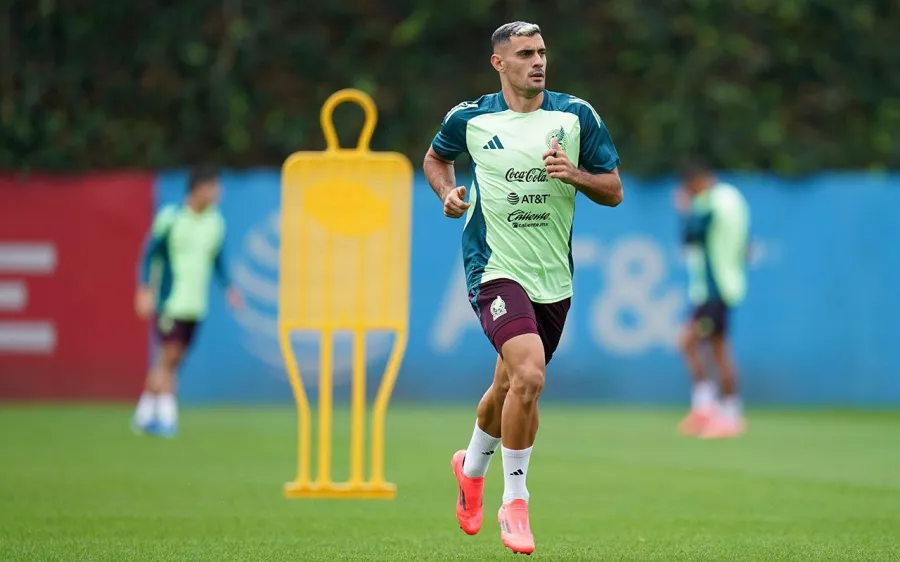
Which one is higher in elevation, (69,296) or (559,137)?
(559,137)

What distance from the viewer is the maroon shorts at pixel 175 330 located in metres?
14.4

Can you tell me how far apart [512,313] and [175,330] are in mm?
7882

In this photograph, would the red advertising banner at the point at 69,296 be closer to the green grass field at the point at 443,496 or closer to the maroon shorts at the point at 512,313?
the green grass field at the point at 443,496

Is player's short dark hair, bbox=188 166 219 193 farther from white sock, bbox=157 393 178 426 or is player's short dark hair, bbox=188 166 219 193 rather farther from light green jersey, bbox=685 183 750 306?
light green jersey, bbox=685 183 750 306

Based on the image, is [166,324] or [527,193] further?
[166,324]

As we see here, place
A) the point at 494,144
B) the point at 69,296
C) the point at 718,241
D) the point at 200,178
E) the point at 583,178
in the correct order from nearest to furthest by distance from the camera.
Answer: the point at 583,178 → the point at 494,144 → the point at 200,178 → the point at 718,241 → the point at 69,296

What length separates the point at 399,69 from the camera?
19.4 metres

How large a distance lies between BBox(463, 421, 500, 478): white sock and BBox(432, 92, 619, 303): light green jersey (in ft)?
2.44

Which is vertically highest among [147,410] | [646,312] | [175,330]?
[646,312]

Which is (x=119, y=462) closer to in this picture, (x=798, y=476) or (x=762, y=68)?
(x=798, y=476)

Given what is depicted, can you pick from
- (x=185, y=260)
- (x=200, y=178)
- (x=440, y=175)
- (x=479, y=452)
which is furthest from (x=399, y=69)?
(x=479, y=452)

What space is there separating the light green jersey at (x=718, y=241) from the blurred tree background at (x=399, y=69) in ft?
14.4

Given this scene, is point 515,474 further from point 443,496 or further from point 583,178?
point 443,496

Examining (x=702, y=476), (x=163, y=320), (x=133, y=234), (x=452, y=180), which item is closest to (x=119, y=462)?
(x=163, y=320)
